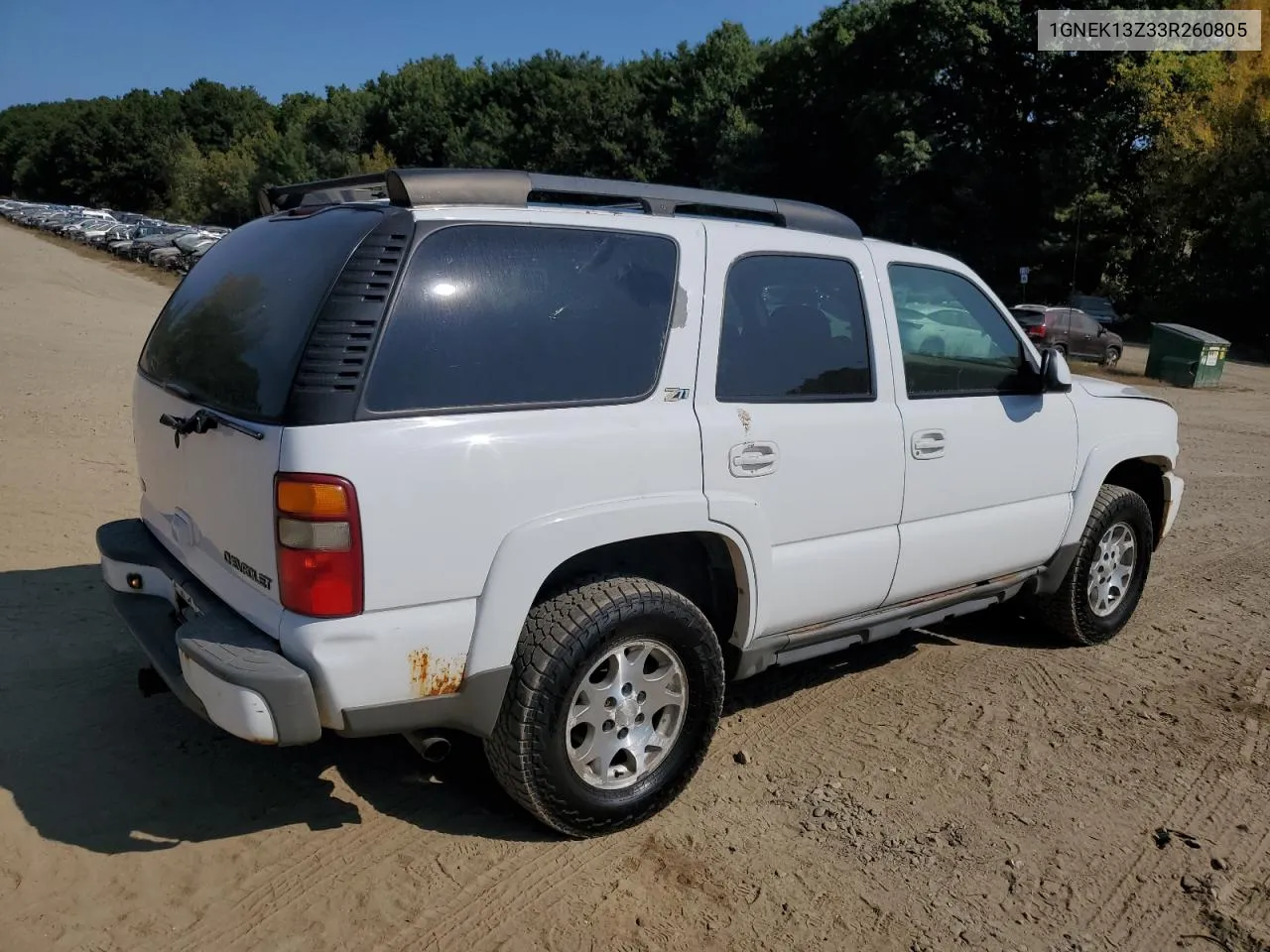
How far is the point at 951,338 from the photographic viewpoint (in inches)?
167

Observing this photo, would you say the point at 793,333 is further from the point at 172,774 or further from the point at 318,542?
the point at 172,774

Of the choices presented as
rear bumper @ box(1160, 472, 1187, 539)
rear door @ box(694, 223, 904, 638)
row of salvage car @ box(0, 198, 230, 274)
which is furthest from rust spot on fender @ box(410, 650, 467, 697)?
row of salvage car @ box(0, 198, 230, 274)

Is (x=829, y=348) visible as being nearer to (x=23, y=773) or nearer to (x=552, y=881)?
(x=552, y=881)

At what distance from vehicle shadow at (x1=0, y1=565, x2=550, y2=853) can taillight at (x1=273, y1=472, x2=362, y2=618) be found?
1.04 m

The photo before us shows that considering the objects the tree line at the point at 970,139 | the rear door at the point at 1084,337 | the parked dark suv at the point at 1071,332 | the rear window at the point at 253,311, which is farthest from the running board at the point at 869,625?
the tree line at the point at 970,139

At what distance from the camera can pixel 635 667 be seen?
321 centimetres

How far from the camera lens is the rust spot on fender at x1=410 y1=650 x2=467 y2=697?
8.98 ft

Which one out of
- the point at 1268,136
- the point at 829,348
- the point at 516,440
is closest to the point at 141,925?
the point at 516,440

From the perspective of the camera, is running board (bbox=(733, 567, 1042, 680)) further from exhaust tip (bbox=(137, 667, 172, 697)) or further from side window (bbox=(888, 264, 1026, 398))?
exhaust tip (bbox=(137, 667, 172, 697))

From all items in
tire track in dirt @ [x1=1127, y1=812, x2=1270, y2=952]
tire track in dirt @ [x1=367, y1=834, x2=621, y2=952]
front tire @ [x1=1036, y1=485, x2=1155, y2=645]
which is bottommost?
tire track in dirt @ [x1=1127, y1=812, x2=1270, y2=952]

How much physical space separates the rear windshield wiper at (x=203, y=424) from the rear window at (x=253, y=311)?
0.04m

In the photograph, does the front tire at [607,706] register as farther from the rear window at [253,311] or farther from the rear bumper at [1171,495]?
the rear bumper at [1171,495]

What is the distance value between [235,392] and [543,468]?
922 mm

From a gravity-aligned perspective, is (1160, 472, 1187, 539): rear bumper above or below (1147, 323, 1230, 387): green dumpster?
above
